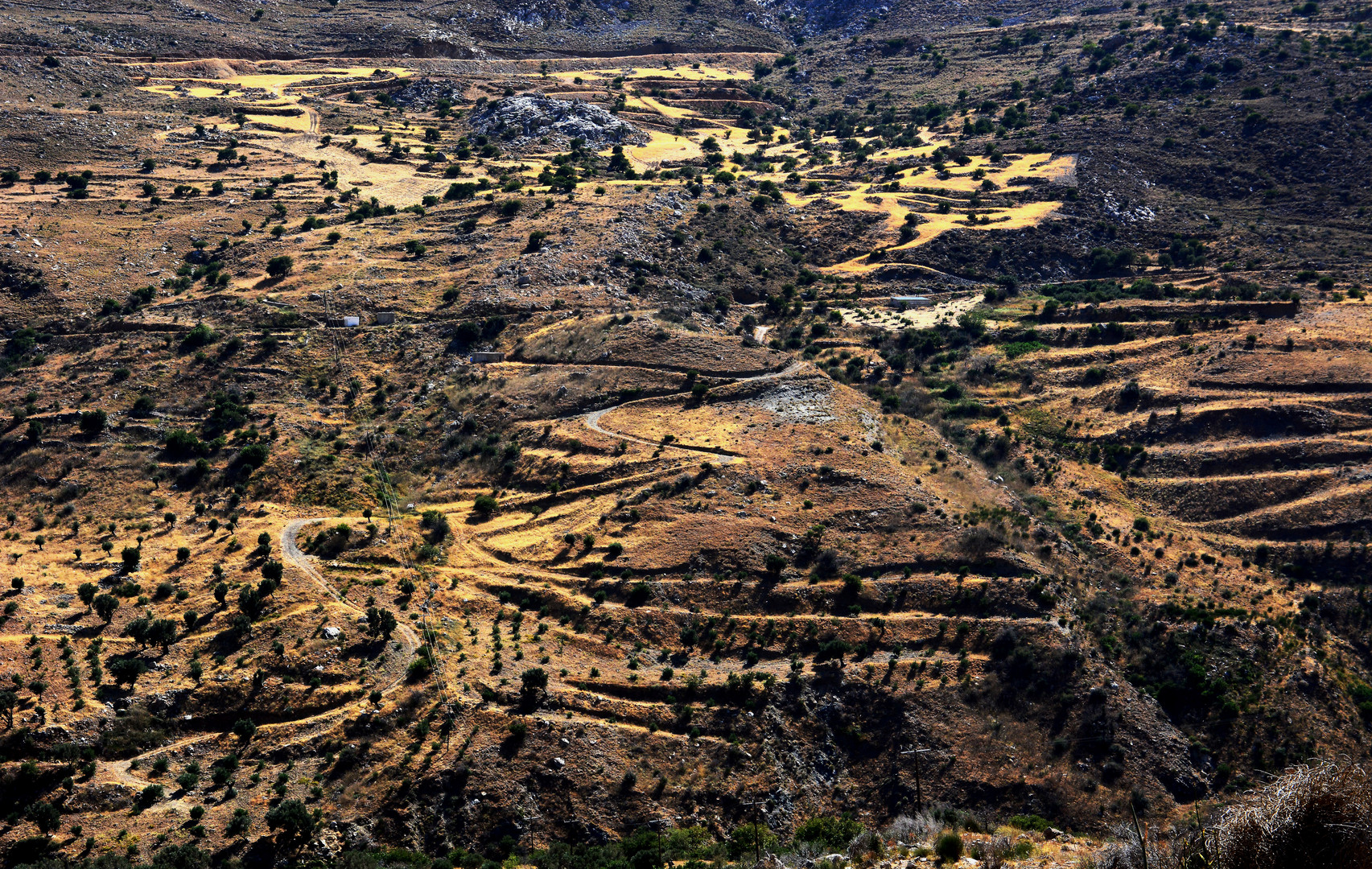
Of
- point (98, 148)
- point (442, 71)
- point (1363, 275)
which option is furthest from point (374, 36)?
point (1363, 275)

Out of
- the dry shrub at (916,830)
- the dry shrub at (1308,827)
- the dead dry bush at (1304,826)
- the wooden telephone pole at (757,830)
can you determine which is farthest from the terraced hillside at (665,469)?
the dry shrub at (1308,827)

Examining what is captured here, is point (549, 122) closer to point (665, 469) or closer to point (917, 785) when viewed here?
point (665, 469)

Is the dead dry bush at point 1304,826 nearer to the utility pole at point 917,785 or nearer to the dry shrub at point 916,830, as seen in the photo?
the dry shrub at point 916,830

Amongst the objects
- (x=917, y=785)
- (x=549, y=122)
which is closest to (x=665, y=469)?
(x=917, y=785)

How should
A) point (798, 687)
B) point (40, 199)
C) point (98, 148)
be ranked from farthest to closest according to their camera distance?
point (98, 148) → point (40, 199) → point (798, 687)

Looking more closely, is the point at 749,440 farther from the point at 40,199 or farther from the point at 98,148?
the point at 98,148

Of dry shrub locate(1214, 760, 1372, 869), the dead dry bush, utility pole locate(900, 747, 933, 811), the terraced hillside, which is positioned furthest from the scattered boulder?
dry shrub locate(1214, 760, 1372, 869)
